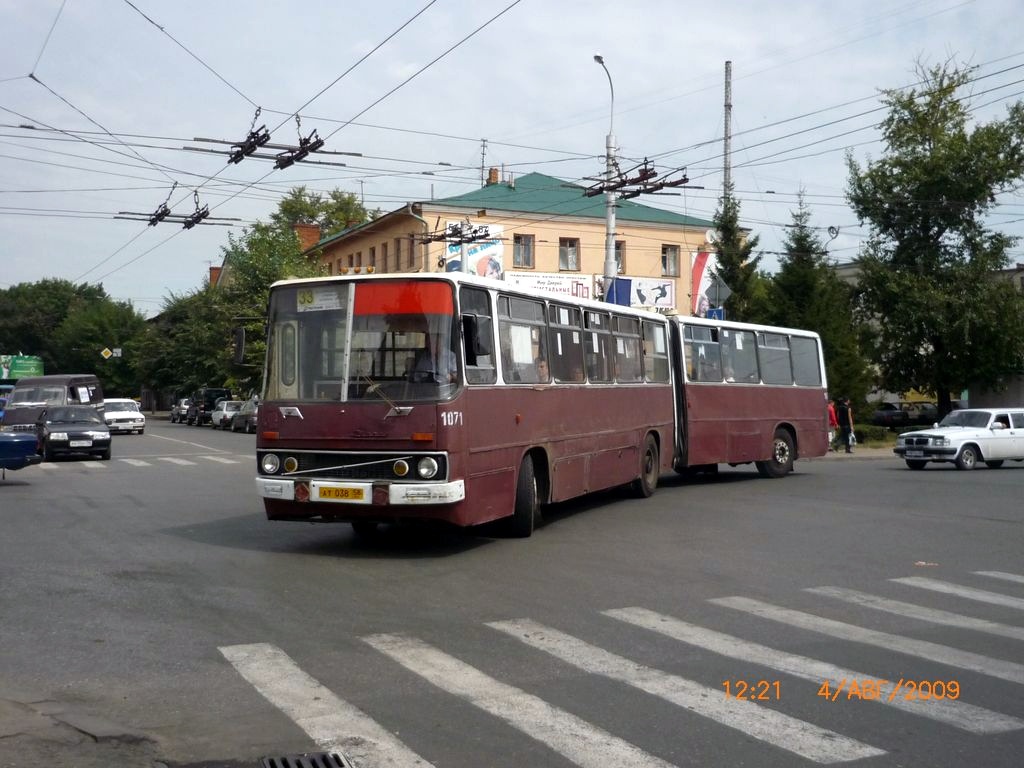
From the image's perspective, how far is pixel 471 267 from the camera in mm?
45156

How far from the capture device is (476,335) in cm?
1212

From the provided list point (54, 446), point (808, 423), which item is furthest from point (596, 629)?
point (54, 446)

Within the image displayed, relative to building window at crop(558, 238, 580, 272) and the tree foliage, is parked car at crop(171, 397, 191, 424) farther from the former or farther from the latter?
building window at crop(558, 238, 580, 272)

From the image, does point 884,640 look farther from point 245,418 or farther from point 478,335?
point 245,418

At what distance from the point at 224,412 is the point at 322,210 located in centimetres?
2778

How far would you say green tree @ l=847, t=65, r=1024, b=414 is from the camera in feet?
154

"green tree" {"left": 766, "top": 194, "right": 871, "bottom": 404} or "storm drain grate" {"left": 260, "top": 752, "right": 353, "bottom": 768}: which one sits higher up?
"green tree" {"left": 766, "top": 194, "right": 871, "bottom": 404}

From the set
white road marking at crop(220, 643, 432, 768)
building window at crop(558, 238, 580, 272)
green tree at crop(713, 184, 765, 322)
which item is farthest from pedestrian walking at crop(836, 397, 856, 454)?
white road marking at crop(220, 643, 432, 768)

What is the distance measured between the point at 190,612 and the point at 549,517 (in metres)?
7.62

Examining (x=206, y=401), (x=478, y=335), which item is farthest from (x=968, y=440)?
(x=206, y=401)

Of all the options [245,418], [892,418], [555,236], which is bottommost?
[892,418]

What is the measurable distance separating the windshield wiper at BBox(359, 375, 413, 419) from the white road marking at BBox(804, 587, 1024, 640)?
14.0 ft

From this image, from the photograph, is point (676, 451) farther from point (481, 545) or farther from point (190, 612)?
point (190, 612)

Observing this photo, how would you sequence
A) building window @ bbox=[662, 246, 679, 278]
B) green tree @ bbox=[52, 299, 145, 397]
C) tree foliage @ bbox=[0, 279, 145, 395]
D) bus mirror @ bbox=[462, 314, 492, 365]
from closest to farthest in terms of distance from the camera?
bus mirror @ bbox=[462, 314, 492, 365] < building window @ bbox=[662, 246, 679, 278] < green tree @ bbox=[52, 299, 145, 397] < tree foliage @ bbox=[0, 279, 145, 395]
